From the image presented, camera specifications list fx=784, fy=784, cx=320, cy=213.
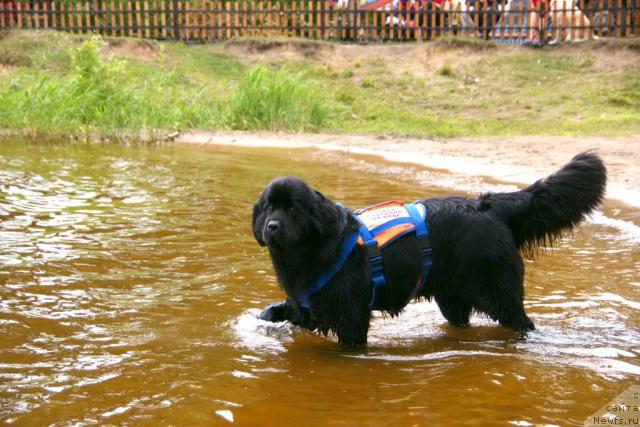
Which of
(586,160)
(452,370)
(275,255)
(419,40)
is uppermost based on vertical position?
(419,40)

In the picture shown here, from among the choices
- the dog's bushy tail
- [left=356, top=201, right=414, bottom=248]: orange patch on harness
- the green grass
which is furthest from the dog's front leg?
the green grass

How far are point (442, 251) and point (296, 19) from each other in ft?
69.5

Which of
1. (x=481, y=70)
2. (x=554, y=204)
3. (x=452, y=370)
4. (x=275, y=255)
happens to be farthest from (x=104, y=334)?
(x=481, y=70)

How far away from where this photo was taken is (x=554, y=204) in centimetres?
491

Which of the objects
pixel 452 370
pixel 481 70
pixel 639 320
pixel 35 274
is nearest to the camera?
pixel 452 370

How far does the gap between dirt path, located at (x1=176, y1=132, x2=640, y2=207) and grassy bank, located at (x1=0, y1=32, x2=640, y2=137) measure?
114cm

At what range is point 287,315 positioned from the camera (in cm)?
508

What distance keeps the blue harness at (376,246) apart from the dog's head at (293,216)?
16cm

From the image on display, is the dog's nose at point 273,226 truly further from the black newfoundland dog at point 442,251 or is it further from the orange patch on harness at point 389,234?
the orange patch on harness at point 389,234

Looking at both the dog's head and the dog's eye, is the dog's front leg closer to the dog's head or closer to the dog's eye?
the dog's head

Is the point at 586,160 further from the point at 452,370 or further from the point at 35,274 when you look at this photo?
the point at 35,274

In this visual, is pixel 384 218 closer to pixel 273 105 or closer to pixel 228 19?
pixel 273 105

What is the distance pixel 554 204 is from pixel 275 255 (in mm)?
1772

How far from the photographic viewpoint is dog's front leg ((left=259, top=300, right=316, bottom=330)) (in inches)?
195
